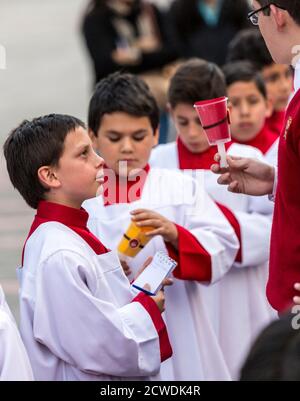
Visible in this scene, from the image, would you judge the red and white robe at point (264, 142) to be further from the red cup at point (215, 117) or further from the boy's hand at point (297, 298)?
the boy's hand at point (297, 298)

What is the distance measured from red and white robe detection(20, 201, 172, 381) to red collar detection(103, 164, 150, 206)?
67 cm

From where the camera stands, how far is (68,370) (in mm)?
3477

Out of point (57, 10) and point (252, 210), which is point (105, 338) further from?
point (57, 10)

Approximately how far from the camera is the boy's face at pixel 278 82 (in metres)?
5.77

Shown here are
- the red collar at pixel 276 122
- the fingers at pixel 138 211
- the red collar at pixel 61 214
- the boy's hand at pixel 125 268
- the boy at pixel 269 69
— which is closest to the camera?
the red collar at pixel 61 214

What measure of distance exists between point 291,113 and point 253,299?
175 cm

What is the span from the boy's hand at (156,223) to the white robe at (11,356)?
84 centimetres

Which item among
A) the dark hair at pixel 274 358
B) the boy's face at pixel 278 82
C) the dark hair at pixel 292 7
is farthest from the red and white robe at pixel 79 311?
the boy's face at pixel 278 82

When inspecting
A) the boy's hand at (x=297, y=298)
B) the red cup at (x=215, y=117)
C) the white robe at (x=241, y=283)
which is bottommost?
the white robe at (x=241, y=283)

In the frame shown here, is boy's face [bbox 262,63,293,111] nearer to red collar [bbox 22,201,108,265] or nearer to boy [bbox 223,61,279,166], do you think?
boy [bbox 223,61,279,166]

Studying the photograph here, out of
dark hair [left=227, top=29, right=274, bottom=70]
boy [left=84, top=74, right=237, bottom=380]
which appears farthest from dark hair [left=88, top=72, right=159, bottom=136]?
dark hair [left=227, top=29, right=274, bottom=70]

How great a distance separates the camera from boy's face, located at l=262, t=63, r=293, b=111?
5773 mm

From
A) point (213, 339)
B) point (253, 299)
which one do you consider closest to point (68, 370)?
point (213, 339)

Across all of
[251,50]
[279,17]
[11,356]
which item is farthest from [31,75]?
[11,356]
